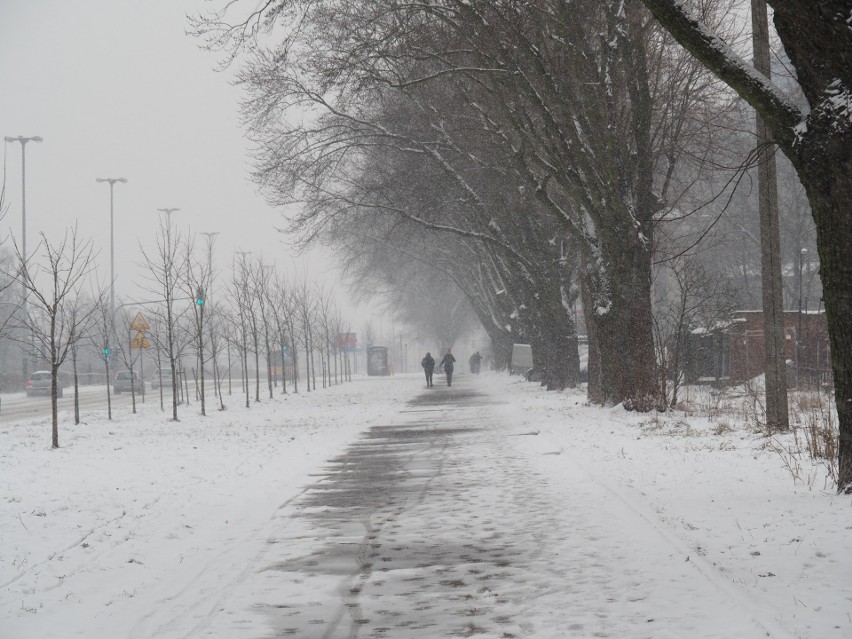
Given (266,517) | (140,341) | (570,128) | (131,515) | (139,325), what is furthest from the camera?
(139,325)

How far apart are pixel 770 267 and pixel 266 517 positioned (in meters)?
7.83

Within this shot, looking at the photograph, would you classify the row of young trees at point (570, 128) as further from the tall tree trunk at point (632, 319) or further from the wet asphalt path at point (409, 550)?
the wet asphalt path at point (409, 550)

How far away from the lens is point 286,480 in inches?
466

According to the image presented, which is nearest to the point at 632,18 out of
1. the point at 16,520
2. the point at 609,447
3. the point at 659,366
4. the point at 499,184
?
the point at 659,366

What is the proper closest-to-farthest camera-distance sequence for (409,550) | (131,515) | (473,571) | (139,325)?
(473,571)
(409,550)
(131,515)
(139,325)

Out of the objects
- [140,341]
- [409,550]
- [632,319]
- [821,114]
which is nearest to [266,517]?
[409,550]

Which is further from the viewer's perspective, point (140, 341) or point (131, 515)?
point (140, 341)

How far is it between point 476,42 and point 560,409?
353 inches

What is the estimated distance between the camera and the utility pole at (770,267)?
42.1ft

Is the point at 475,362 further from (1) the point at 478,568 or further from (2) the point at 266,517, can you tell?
(1) the point at 478,568

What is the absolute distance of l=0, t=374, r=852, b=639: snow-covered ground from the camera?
567 cm

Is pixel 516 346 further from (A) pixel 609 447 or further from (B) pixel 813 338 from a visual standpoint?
(A) pixel 609 447

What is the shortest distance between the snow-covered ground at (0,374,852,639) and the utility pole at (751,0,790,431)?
0.74 meters

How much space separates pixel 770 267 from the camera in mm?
12977
